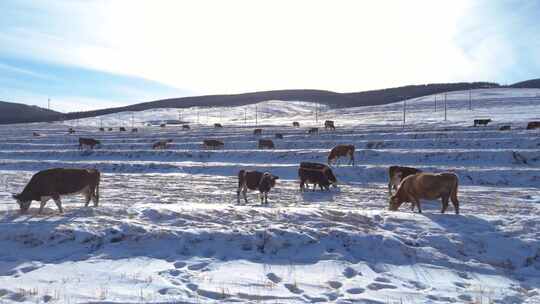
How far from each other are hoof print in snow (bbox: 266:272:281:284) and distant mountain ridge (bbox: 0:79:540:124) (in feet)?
440

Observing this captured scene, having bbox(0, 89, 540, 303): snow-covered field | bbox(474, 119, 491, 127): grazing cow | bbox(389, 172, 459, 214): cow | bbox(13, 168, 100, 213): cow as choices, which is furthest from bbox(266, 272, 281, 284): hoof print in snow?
bbox(474, 119, 491, 127): grazing cow

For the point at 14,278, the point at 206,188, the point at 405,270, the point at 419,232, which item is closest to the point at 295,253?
the point at 405,270

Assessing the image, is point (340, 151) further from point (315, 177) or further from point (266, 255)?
point (266, 255)

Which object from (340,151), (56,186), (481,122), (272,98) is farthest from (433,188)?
(272,98)

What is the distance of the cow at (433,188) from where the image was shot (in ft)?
43.5

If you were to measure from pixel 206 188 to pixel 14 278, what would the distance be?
13.6 m

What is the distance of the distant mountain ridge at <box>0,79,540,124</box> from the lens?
5733 inches

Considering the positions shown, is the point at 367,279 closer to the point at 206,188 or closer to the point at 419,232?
Answer: the point at 419,232

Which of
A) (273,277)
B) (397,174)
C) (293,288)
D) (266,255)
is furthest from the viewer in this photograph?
(397,174)

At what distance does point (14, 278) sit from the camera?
7.92 m

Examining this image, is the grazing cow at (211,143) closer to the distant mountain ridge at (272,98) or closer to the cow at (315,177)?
the cow at (315,177)

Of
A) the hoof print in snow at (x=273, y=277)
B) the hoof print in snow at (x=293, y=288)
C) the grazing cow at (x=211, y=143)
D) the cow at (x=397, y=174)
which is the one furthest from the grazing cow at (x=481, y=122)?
the hoof print in snow at (x=293, y=288)

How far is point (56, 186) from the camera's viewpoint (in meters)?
13.0

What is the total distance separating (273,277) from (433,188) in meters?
7.09
